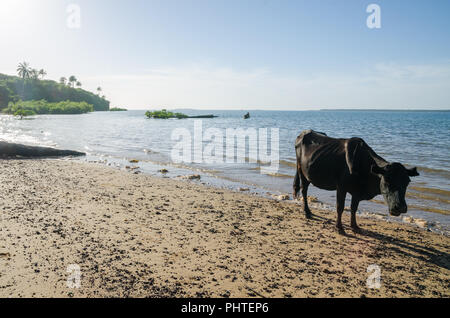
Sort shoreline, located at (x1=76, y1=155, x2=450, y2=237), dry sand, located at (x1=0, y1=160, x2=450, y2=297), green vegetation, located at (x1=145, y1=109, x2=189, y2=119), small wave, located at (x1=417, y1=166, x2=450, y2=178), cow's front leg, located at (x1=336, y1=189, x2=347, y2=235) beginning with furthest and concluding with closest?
1. green vegetation, located at (x1=145, y1=109, x2=189, y2=119)
2. small wave, located at (x1=417, y1=166, x2=450, y2=178)
3. shoreline, located at (x1=76, y1=155, x2=450, y2=237)
4. cow's front leg, located at (x1=336, y1=189, x2=347, y2=235)
5. dry sand, located at (x1=0, y1=160, x2=450, y2=297)

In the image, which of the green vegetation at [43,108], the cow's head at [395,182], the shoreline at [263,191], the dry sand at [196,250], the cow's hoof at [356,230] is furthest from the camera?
the green vegetation at [43,108]

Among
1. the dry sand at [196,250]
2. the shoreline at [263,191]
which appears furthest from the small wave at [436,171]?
the dry sand at [196,250]

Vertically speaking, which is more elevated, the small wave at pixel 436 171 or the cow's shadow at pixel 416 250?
the small wave at pixel 436 171

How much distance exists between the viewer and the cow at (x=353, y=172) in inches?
218

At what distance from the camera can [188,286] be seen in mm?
4359

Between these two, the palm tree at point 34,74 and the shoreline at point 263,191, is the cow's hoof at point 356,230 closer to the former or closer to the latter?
the shoreline at point 263,191

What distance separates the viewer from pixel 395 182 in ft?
18.2

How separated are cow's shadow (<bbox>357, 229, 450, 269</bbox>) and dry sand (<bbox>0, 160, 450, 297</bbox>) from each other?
0.02 meters

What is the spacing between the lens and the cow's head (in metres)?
5.45

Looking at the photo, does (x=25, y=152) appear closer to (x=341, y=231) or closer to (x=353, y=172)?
(x=341, y=231)

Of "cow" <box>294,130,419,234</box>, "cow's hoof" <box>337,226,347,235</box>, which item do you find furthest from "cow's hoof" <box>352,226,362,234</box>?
"cow's hoof" <box>337,226,347,235</box>

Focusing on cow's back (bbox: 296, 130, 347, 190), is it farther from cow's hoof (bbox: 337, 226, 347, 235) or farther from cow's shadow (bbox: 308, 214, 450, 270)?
cow's shadow (bbox: 308, 214, 450, 270)

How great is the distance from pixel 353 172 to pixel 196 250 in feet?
12.6

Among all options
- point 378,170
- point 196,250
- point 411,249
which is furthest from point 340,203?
point 196,250
